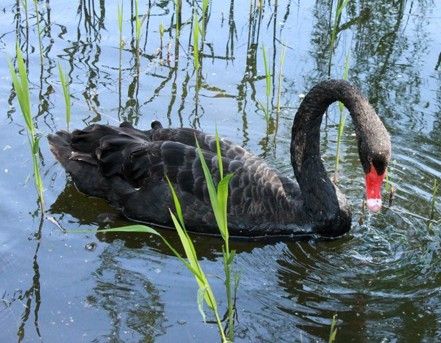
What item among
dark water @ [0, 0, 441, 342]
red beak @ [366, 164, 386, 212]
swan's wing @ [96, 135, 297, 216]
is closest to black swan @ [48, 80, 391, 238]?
swan's wing @ [96, 135, 297, 216]

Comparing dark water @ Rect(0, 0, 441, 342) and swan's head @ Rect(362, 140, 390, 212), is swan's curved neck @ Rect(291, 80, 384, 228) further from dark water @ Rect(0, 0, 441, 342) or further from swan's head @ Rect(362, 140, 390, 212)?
swan's head @ Rect(362, 140, 390, 212)

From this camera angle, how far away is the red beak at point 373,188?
5.12m

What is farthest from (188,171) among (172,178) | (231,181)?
(231,181)

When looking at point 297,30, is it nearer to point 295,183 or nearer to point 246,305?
point 295,183

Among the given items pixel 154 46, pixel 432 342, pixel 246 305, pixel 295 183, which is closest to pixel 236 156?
pixel 295 183

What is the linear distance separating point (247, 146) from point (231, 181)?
3.52 feet

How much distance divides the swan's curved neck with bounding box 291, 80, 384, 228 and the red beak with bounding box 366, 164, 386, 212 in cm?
53

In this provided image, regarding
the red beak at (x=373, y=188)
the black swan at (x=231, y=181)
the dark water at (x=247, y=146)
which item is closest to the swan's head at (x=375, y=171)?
the red beak at (x=373, y=188)

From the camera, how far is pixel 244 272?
17.2ft

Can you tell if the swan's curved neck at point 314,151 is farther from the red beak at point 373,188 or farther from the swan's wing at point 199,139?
the red beak at point 373,188

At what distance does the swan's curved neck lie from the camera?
566 centimetres

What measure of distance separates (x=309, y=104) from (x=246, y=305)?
1.58 m

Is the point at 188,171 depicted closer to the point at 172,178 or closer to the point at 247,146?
the point at 172,178

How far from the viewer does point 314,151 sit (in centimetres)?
589
